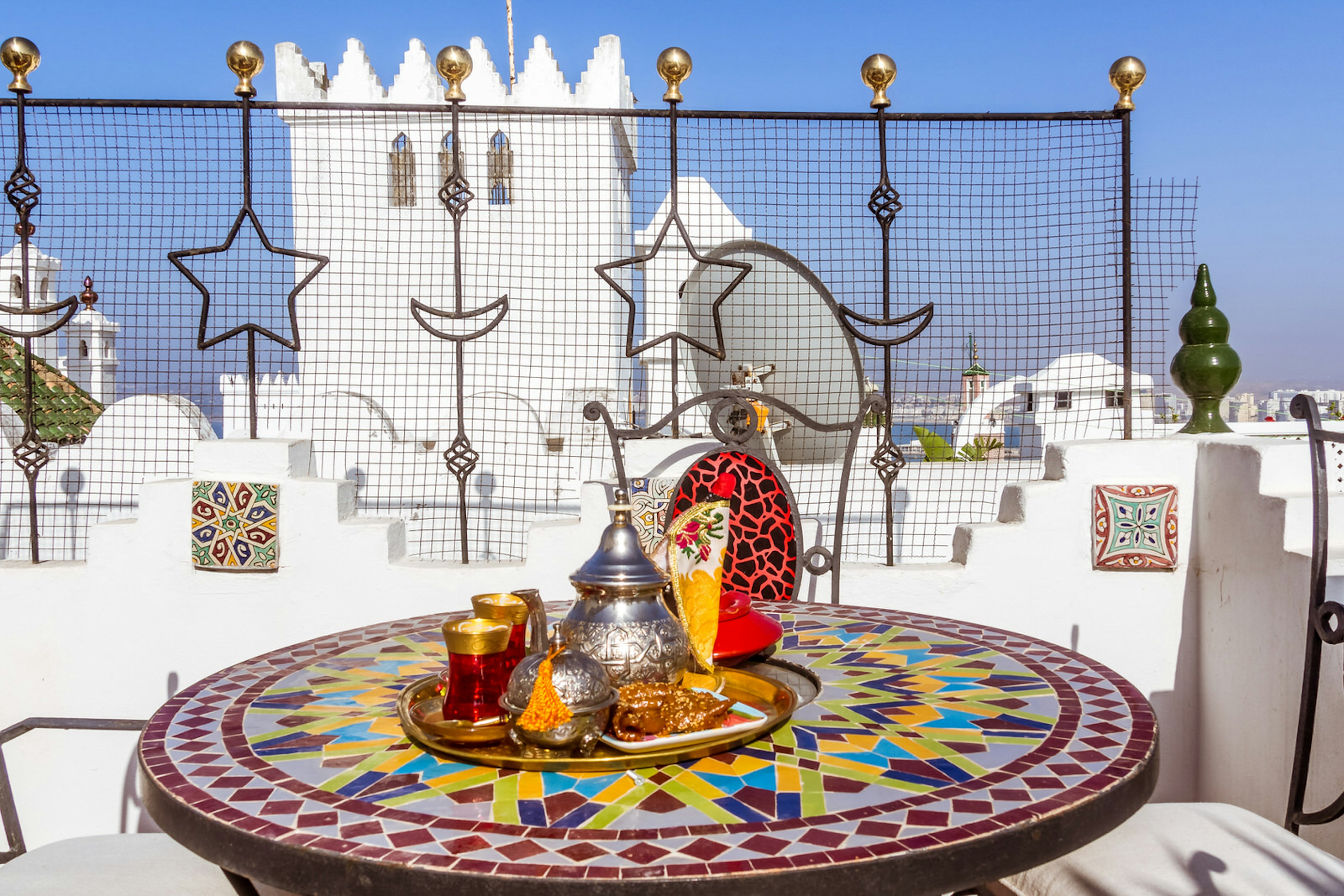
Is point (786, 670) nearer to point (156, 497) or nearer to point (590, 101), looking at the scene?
point (156, 497)

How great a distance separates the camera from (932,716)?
1.62 m

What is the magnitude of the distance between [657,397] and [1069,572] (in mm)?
4951

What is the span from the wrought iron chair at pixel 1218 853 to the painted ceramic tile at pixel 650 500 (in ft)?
5.30

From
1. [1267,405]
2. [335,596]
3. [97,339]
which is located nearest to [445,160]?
[97,339]

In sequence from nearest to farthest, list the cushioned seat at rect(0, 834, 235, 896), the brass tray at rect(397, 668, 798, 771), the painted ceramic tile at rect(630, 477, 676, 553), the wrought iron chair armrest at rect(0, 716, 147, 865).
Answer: the brass tray at rect(397, 668, 798, 771) → the cushioned seat at rect(0, 834, 235, 896) → the wrought iron chair armrest at rect(0, 716, 147, 865) → the painted ceramic tile at rect(630, 477, 676, 553)

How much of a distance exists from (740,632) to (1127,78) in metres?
2.70

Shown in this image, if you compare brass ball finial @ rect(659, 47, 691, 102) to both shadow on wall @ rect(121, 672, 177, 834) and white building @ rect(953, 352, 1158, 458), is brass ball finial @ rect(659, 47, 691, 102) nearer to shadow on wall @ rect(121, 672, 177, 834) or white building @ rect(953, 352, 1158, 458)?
white building @ rect(953, 352, 1158, 458)

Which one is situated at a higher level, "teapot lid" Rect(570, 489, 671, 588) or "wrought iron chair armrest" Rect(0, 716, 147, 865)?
"teapot lid" Rect(570, 489, 671, 588)

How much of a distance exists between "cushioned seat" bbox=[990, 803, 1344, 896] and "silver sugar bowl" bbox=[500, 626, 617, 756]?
2.56 feet

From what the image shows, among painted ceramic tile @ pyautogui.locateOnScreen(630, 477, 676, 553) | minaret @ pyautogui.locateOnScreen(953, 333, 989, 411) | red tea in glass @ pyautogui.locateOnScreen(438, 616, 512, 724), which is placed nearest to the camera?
red tea in glass @ pyautogui.locateOnScreen(438, 616, 512, 724)

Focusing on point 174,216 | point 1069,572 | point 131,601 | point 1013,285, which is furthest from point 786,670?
point 174,216

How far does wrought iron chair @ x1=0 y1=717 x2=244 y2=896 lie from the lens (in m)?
1.68

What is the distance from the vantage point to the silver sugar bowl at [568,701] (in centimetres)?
140

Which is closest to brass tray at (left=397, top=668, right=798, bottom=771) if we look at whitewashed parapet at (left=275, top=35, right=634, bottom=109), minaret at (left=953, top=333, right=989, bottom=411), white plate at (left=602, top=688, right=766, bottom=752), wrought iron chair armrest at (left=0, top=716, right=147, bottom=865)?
white plate at (left=602, top=688, right=766, bottom=752)
